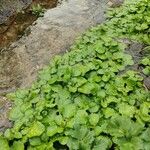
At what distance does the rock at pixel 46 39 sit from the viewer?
537 cm

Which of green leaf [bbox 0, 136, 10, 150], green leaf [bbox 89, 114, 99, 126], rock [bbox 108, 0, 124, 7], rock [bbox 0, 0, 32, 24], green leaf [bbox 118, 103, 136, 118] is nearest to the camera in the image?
green leaf [bbox 0, 136, 10, 150]

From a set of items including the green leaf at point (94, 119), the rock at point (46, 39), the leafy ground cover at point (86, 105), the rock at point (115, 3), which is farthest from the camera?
the rock at point (115, 3)

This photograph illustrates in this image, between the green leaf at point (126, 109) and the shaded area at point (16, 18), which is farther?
the shaded area at point (16, 18)

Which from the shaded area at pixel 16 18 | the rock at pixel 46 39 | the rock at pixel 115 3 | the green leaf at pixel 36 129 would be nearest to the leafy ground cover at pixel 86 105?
the green leaf at pixel 36 129

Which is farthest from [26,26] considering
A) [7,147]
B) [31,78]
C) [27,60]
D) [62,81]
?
[7,147]

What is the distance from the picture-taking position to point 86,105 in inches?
169

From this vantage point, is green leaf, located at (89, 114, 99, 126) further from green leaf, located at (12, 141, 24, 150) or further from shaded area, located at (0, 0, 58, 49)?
shaded area, located at (0, 0, 58, 49)

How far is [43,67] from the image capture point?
18.0 ft

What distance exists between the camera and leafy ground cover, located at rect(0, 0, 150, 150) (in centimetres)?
367

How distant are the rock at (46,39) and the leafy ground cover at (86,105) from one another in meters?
0.43

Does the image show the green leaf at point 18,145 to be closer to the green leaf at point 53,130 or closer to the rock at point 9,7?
the green leaf at point 53,130

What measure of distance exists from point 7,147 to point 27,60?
2192 millimetres

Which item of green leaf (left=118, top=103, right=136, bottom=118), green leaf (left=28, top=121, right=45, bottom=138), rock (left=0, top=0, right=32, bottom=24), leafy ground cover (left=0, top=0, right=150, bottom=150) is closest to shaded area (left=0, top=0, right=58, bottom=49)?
rock (left=0, top=0, right=32, bottom=24)

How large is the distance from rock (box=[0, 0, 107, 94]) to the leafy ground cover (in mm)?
428
